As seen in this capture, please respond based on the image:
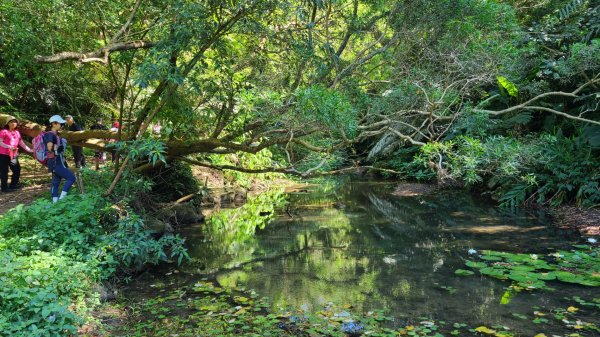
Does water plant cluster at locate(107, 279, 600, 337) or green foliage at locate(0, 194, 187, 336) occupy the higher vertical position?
green foliage at locate(0, 194, 187, 336)

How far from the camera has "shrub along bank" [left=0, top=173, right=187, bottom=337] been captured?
421 centimetres

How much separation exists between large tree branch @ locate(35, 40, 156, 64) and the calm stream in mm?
3596

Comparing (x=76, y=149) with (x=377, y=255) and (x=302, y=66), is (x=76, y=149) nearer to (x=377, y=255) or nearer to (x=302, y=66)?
(x=302, y=66)

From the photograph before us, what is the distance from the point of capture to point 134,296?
20.6ft

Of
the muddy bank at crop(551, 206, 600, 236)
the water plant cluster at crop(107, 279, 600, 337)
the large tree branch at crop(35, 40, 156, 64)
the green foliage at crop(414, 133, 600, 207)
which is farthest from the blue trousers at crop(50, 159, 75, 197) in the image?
the muddy bank at crop(551, 206, 600, 236)

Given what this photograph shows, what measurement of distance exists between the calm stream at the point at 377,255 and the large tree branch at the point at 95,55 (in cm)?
360

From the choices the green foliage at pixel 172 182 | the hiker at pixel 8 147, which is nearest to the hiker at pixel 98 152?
the green foliage at pixel 172 182

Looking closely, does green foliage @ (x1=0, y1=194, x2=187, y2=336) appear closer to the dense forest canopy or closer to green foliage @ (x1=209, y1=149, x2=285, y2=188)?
the dense forest canopy

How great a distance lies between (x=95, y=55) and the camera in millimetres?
7547

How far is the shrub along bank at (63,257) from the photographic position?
13.8 feet

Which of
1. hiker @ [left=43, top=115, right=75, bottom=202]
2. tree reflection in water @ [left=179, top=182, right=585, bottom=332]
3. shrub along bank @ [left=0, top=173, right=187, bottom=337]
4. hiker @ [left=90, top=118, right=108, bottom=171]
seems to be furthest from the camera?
hiker @ [left=90, top=118, right=108, bottom=171]

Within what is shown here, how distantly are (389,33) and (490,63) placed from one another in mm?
2479

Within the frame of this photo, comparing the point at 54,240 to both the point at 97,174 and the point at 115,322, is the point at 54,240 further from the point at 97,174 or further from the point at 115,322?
the point at 97,174

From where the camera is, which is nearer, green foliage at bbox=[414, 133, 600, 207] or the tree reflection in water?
the tree reflection in water
